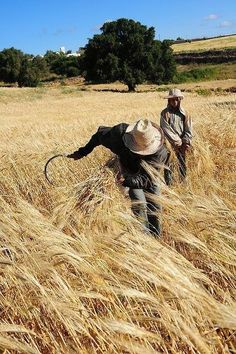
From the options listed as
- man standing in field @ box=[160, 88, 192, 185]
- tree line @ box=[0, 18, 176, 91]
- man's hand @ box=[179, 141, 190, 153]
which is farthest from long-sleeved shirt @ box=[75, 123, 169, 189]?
tree line @ box=[0, 18, 176, 91]

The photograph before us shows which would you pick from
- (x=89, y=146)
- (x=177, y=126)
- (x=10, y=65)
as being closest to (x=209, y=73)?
(x=10, y=65)

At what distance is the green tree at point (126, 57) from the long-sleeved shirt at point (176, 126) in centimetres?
4674

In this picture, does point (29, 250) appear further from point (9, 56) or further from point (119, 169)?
point (9, 56)

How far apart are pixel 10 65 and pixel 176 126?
64148 mm

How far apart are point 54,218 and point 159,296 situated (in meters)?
1.25

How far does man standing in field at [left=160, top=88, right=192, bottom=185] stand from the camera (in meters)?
6.73

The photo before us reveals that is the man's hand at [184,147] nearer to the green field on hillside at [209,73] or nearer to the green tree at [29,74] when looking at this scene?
the green field on hillside at [209,73]

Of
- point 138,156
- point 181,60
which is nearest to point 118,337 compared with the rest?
point 138,156

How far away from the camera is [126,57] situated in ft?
182

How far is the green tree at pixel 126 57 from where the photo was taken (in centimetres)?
5375

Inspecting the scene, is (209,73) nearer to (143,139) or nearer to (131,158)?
(131,158)

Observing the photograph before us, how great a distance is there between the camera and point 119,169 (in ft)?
15.5

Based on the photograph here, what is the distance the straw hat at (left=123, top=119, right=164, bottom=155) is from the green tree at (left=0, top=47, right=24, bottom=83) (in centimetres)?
6504

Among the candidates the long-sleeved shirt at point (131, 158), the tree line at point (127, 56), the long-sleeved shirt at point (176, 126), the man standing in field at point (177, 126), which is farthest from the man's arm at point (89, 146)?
the tree line at point (127, 56)
